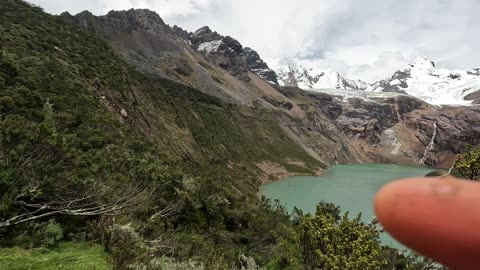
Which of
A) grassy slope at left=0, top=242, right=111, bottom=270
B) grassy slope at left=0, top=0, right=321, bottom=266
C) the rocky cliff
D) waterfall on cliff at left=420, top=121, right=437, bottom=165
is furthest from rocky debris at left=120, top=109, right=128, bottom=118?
waterfall on cliff at left=420, top=121, right=437, bottom=165

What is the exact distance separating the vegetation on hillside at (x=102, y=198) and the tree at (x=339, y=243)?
27 mm

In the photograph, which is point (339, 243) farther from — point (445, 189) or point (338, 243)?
point (445, 189)

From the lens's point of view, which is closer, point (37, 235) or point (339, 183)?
point (37, 235)

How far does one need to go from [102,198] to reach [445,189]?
10448 millimetres

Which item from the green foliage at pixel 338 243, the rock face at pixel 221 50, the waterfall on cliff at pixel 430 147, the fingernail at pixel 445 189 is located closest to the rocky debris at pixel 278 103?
the rock face at pixel 221 50

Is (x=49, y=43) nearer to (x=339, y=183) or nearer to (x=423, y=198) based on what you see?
(x=423, y=198)

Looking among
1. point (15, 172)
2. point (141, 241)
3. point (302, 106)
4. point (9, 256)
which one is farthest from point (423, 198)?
point (302, 106)

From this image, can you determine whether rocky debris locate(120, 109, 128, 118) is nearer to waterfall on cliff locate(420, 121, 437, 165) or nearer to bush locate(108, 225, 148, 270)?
bush locate(108, 225, 148, 270)

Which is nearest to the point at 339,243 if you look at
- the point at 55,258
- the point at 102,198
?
the point at 55,258

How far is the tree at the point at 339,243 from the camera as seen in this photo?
6457 millimetres

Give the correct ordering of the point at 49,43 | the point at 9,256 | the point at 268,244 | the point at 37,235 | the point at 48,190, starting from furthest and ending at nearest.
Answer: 1. the point at 49,43
2. the point at 268,244
3. the point at 48,190
4. the point at 37,235
5. the point at 9,256

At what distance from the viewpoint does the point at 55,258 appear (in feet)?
23.2

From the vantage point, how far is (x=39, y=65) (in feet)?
77.0

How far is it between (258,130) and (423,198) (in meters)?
87.3
